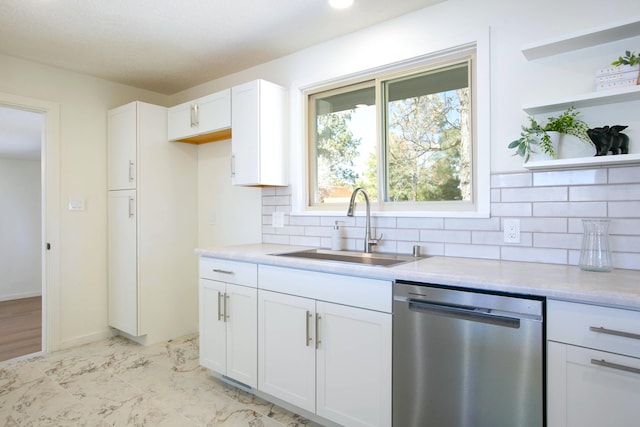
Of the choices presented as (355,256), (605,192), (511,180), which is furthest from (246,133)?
(605,192)

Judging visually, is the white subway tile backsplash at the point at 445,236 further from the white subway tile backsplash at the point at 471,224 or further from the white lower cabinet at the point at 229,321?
the white lower cabinet at the point at 229,321

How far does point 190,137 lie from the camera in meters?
3.26

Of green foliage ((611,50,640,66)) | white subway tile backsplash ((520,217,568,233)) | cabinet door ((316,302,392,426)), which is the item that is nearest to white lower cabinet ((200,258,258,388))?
cabinet door ((316,302,392,426))

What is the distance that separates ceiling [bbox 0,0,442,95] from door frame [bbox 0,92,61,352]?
1.63 feet

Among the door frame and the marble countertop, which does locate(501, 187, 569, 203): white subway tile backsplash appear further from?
the door frame

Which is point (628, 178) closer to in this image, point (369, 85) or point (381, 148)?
point (381, 148)

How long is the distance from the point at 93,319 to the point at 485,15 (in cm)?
383

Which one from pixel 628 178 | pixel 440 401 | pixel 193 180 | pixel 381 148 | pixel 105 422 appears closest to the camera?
pixel 440 401

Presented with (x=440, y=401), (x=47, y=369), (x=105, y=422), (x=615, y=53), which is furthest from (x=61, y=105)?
(x=615, y=53)

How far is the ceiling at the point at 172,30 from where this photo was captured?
224 centimetres

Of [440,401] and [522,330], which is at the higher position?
[522,330]

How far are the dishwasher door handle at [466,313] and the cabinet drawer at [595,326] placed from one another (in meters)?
0.13

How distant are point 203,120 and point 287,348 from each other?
1.97 metres

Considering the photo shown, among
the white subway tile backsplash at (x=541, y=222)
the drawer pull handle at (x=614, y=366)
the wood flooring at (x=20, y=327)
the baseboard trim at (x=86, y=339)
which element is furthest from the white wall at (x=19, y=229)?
the drawer pull handle at (x=614, y=366)
